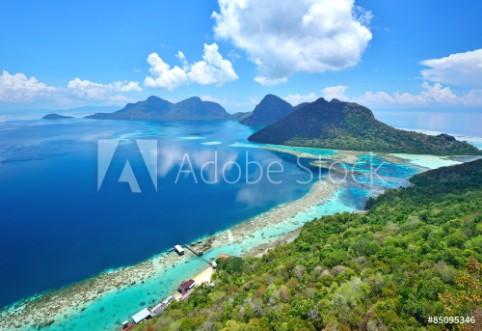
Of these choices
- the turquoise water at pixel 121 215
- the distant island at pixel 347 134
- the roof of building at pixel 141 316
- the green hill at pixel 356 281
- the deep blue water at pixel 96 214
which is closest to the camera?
the green hill at pixel 356 281

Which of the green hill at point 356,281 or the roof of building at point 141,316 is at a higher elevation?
the green hill at point 356,281

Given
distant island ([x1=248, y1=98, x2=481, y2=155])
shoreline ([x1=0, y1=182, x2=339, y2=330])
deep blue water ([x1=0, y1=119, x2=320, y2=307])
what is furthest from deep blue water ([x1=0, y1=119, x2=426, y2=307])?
distant island ([x1=248, y1=98, x2=481, y2=155])

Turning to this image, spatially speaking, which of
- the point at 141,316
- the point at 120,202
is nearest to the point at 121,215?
the point at 120,202

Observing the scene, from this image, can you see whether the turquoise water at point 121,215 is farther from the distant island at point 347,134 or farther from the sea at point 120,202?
the distant island at point 347,134

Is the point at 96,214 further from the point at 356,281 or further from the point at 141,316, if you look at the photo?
the point at 356,281

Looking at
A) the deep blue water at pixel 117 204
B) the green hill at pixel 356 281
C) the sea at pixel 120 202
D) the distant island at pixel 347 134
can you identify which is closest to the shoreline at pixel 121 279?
the sea at pixel 120 202

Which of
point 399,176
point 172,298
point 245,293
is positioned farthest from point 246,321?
point 399,176
